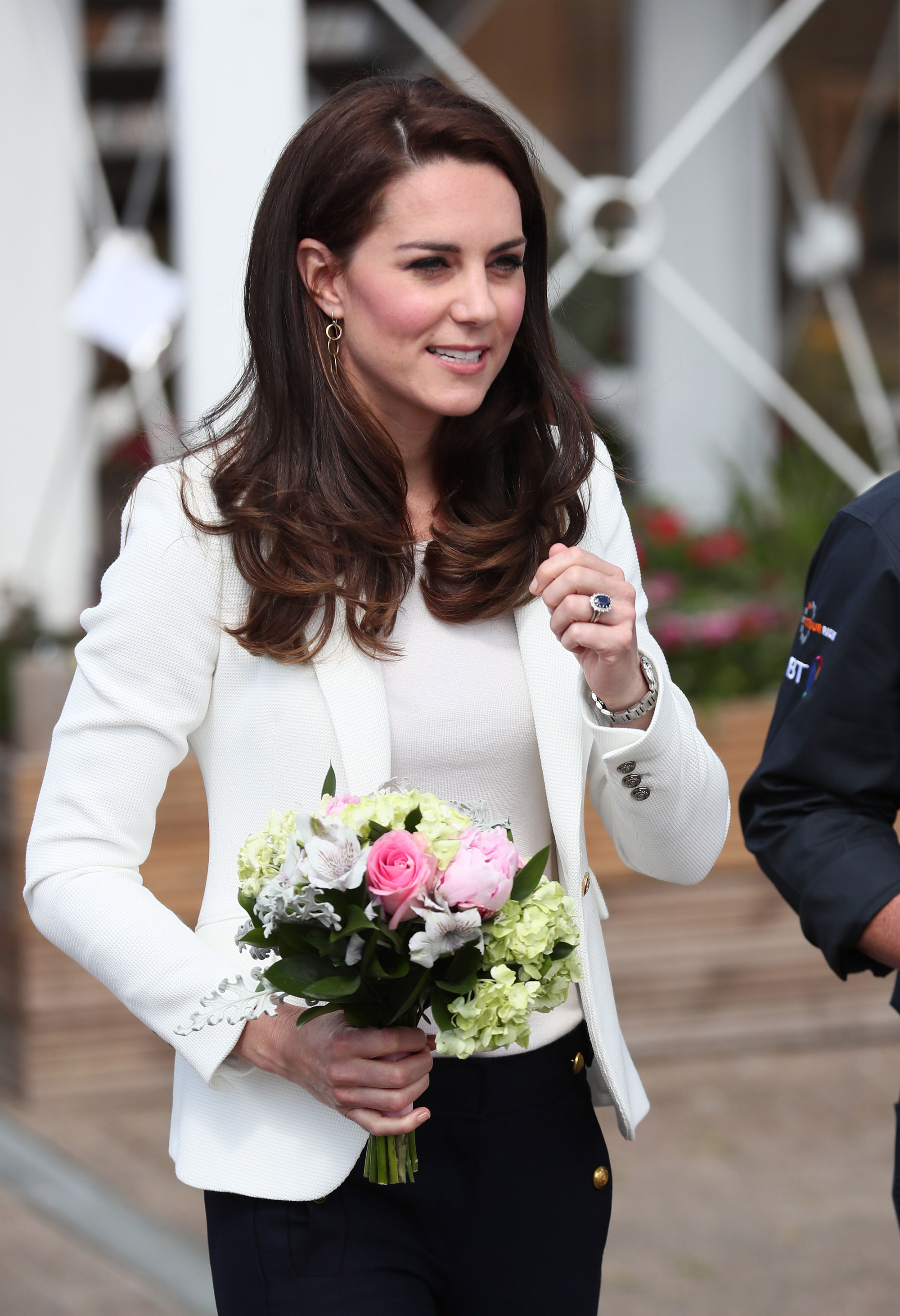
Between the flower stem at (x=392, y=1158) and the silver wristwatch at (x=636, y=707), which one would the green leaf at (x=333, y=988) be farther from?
the silver wristwatch at (x=636, y=707)

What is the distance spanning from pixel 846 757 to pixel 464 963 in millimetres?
593

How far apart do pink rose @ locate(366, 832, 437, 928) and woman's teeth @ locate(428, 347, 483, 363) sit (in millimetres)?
673

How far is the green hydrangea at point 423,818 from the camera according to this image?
1.73 metres

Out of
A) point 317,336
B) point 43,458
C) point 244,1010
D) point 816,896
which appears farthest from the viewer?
point 43,458

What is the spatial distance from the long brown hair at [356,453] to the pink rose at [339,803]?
12.0 inches

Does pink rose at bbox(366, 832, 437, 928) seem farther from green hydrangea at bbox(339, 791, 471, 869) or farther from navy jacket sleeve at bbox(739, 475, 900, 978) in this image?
navy jacket sleeve at bbox(739, 475, 900, 978)

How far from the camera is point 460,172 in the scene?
2098 millimetres

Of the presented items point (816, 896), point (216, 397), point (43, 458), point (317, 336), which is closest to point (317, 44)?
point (43, 458)

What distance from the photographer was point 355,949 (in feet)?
5.67

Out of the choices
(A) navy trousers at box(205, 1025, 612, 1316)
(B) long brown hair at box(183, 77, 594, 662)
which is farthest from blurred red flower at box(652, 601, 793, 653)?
(A) navy trousers at box(205, 1025, 612, 1316)

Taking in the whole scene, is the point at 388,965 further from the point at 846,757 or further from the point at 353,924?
the point at 846,757

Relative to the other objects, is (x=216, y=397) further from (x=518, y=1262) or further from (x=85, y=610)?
(x=518, y=1262)

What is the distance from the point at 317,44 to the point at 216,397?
4.01 m

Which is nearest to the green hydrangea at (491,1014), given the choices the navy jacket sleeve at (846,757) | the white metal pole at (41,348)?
the navy jacket sleeve at (846,757)
